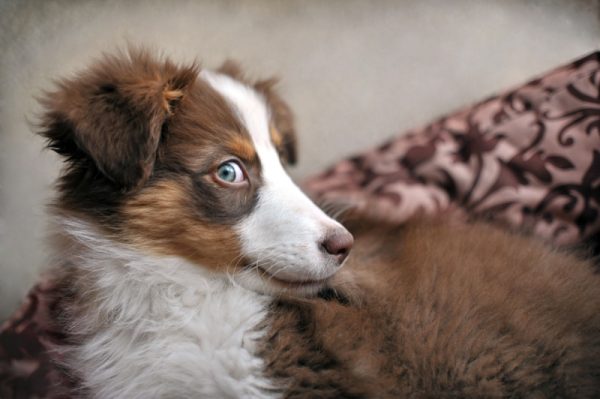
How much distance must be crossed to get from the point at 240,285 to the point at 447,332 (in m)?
0.66

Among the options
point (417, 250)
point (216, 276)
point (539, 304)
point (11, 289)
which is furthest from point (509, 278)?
point (11, 289)

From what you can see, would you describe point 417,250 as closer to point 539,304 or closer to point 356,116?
point 539,304

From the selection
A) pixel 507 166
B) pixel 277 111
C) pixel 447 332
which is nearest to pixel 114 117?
pixel 277 111

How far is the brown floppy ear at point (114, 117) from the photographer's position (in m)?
1.49

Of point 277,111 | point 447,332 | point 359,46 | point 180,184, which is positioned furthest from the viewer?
point 359,46

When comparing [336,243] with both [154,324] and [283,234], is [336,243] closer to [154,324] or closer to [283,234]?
[283,234]

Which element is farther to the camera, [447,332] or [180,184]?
[180,184]

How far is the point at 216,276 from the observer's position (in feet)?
5.37

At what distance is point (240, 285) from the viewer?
1.64 meters

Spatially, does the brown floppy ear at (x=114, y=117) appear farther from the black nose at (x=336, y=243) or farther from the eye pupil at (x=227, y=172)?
the black nose at (x=336, y=243)

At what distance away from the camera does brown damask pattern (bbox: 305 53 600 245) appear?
229cm

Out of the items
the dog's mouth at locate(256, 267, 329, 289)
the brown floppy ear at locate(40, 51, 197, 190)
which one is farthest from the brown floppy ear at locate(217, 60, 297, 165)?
the dog's mouth at locate(256, 267, 329, 289)

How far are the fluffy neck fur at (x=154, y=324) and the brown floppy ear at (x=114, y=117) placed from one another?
252mm


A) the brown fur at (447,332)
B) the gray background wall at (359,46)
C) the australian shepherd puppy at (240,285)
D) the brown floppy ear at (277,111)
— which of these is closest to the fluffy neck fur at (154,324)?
the australian shepherd puppy at (240,285)
